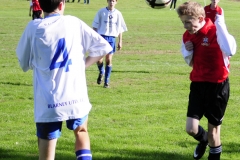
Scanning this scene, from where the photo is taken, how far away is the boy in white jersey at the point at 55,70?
4621 millimetres

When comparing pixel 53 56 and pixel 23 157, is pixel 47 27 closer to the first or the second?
pixel 53 56

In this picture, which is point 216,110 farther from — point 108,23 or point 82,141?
point 108,23

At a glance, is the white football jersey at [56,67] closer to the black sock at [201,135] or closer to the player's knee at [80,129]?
the player's knee at [80,129]

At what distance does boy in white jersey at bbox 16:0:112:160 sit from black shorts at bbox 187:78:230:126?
168 centimetres

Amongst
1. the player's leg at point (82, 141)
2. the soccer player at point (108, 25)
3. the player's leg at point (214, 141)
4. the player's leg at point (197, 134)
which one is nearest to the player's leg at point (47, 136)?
the player's leg at point (82, 141)

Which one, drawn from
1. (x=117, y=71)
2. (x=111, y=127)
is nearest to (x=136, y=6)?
(x=117, y=71)

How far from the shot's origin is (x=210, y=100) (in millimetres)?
5984

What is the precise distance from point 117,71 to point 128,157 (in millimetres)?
7898

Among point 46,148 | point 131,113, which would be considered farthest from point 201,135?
point 131,113

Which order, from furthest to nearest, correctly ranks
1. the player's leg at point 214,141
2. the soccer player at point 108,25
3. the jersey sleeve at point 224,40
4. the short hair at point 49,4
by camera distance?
the soccer player at point 108,25
the player's leg at point 214,141
the jersey sleeve at point 224,40
the short hair at point 49,4

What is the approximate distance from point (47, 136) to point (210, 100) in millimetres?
2102

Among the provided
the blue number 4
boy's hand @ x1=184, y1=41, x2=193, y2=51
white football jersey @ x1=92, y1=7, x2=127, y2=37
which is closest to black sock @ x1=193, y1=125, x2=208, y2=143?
Result: boy's hand @ x1=184, y1=41, x2=193, y2=51

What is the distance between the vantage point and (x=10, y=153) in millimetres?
6602

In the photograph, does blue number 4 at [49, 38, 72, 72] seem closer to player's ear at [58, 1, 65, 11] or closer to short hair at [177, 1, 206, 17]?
player's ear at [58, 1, 65, 11]
